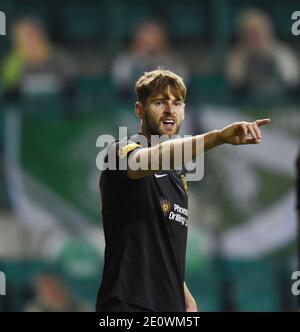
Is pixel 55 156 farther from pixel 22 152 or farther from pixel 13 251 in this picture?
pixel 13 251

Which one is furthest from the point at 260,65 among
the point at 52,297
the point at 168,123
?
the point at 168,123

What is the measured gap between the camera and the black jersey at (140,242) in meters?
5.78

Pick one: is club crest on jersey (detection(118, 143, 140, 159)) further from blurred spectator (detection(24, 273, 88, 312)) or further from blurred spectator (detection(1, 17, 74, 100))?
blurred spectator (detection(1, 17, 74, 100))

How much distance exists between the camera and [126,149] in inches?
227

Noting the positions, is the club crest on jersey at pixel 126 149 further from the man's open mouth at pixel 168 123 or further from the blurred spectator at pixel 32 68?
the blurred spectator at pixel 32 68

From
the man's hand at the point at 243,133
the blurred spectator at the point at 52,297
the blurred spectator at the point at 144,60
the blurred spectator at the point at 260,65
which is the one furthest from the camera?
the blurred spectator at the point at 144,60

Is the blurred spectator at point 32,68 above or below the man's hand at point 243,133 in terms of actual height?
above

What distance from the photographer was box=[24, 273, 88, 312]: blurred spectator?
13.6m

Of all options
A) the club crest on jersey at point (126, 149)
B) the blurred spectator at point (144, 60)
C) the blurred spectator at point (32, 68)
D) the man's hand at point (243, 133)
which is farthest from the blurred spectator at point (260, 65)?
the man's hand at point (243, 133)

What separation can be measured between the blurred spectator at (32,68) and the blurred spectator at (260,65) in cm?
249

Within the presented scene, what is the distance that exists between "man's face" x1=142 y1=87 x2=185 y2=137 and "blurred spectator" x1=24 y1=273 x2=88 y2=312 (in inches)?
314

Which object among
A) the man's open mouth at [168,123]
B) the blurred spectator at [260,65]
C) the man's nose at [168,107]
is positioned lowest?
the man's open mouth at [168,123]

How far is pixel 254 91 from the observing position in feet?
47.6
